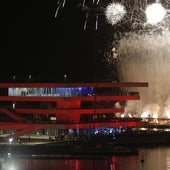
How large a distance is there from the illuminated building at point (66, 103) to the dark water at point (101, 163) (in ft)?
25.1

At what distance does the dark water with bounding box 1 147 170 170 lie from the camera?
3825cm

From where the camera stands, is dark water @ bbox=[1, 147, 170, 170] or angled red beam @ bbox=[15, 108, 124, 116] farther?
angled red beam @ bbox=[15, 108, 124, 116]

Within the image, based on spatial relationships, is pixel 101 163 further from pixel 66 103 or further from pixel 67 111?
pixel 66 103

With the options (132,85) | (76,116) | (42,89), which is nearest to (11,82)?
(42,89)

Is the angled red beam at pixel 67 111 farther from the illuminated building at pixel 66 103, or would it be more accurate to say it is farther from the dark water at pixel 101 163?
the dark water at pixel 101 163

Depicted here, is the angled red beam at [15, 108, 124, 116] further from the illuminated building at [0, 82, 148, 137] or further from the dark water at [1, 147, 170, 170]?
the dark water at [1, 147, 170, 170]

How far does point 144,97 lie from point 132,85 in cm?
944

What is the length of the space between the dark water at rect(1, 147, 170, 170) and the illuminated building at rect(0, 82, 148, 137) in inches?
301

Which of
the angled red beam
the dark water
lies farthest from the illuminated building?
the dark water

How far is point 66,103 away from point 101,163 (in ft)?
36.6

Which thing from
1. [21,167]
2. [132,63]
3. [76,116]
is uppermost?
[132,63]

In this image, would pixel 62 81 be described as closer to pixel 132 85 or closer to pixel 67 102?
pixel 67 102

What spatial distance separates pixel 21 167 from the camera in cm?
3756

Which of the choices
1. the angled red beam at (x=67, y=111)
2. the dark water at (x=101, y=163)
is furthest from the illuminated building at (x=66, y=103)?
the dark water at (x=101, y=163)
